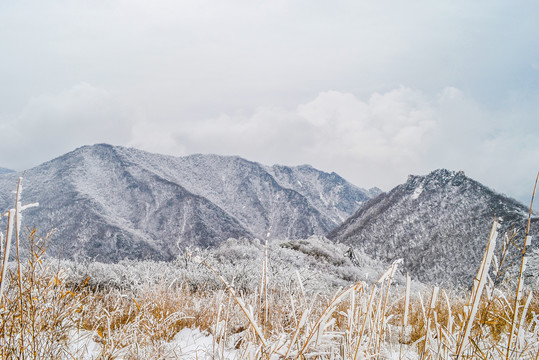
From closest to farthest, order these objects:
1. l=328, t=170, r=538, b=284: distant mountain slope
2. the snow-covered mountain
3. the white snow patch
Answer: l=328, t=170, r=538, b=284: distant mountain slope
the white snow patch
the snow-covered mountain

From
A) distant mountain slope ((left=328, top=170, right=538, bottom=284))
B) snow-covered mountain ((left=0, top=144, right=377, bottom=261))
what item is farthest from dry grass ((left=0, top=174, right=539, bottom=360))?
snow-covered mountain ((left=0, top=144, right=377, bottom=261))

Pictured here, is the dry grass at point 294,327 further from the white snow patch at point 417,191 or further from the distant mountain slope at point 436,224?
the white snow patch at point 417,191

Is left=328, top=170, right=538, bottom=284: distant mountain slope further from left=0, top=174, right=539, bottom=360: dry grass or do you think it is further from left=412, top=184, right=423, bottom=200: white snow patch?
left=0, top=174, right=539, bottom=360: dry grass

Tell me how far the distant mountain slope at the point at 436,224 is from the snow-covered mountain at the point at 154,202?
52.7 m

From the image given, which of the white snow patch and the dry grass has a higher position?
the white snow patch

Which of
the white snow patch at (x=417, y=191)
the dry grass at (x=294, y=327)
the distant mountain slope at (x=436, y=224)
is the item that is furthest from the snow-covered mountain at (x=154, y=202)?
the dry grass at (x=294, y=327)

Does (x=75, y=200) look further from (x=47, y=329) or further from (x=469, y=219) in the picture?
(x=47, y=329)

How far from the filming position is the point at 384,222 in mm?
38344

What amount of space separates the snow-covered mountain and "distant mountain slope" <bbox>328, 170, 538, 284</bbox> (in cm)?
5269

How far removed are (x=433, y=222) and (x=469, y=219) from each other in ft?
12.3

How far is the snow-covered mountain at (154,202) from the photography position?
81.8 meters

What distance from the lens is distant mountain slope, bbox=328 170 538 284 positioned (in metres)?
27.5

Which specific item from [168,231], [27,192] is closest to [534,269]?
[168,231]

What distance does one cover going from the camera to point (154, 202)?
10806 centimetres
